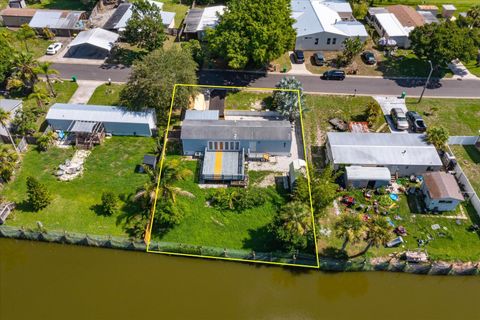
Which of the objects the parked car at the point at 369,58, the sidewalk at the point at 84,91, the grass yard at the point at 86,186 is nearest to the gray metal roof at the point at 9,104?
the sidewalk at the point at 84,91

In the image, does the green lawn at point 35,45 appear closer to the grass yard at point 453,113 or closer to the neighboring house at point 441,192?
the grass yard at point 453,113

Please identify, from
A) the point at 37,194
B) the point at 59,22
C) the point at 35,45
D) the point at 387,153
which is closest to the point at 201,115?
the point at 37,194

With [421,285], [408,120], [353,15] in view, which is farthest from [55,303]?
[353,15]

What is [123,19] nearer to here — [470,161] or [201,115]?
[201,115]

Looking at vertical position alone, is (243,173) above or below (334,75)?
below

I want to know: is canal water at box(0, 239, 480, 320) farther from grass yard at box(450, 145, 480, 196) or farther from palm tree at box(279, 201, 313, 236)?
grass yard at box(450, 145, 480, 196)
